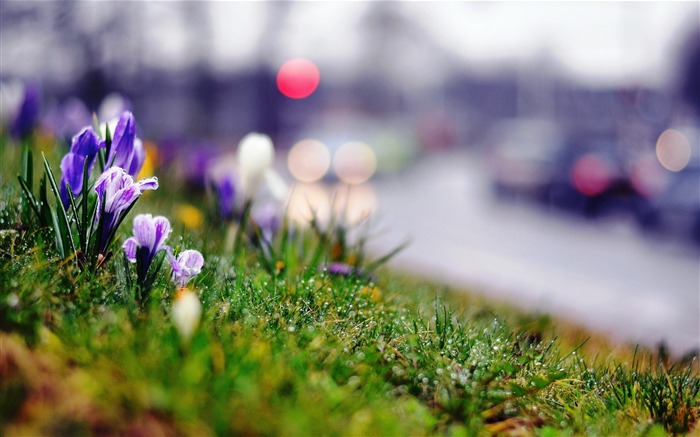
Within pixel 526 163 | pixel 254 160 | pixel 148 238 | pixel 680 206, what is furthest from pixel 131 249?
pixel 526 163

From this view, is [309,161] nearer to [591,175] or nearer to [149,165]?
[591,175]

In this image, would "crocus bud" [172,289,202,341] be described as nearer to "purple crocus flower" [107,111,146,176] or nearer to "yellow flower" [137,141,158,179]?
"purple crocus flower" [107,111,146,176]

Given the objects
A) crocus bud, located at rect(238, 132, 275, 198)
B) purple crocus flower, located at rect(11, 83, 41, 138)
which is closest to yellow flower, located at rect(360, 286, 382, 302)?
crocus bud, located at rect(238, 132, 275, 198)

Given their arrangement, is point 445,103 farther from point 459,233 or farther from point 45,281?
point 45,281

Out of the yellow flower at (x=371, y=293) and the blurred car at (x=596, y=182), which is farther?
the blurred car at (x=596, y=182)

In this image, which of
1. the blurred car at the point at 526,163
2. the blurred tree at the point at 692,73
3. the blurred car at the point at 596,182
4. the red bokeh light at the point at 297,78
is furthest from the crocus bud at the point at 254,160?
the blurred tree at the point at 692,73

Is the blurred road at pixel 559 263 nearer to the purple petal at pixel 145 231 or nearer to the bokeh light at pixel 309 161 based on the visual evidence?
the purple petal at pixel 145 231
